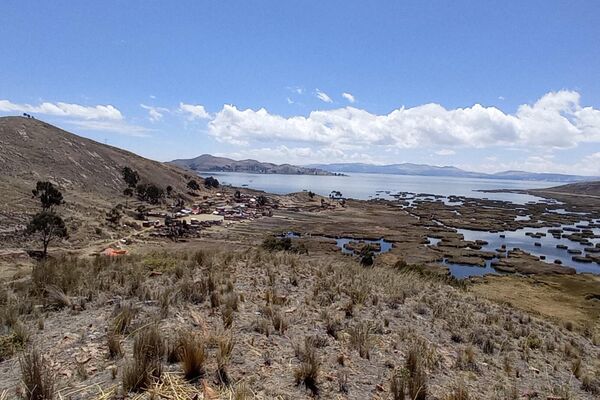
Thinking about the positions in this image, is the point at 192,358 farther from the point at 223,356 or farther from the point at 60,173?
the point at 60,173

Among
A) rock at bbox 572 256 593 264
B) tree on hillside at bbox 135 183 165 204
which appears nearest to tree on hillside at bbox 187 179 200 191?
tree on hillside at bbox 135 183 165 204

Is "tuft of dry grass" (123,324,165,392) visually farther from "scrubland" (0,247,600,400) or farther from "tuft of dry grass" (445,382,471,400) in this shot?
"tuft of dry grass" (445,382,471,400)

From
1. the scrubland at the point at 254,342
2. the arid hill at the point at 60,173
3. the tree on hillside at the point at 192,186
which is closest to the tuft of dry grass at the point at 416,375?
the scrubland at the point at 254,342

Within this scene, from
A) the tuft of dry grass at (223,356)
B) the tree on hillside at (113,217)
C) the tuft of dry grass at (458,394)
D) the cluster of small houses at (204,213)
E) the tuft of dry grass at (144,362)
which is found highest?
the tuft of dry grass at (144,362)

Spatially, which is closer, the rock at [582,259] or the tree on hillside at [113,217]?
the tree on hillside at [113,217]

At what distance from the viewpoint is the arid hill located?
45.2 m

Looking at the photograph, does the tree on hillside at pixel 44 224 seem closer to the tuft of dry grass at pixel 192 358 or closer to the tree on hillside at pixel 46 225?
the tree on hillside at pixel 46 225

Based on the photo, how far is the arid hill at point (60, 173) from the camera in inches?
1781

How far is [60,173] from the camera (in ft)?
223

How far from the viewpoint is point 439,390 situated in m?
5.83

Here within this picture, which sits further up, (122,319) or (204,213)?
(122,319)

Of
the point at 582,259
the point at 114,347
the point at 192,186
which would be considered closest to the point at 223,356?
the point at 114,347

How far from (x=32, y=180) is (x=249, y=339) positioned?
6579cm

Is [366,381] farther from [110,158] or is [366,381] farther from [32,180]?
[110,158]
